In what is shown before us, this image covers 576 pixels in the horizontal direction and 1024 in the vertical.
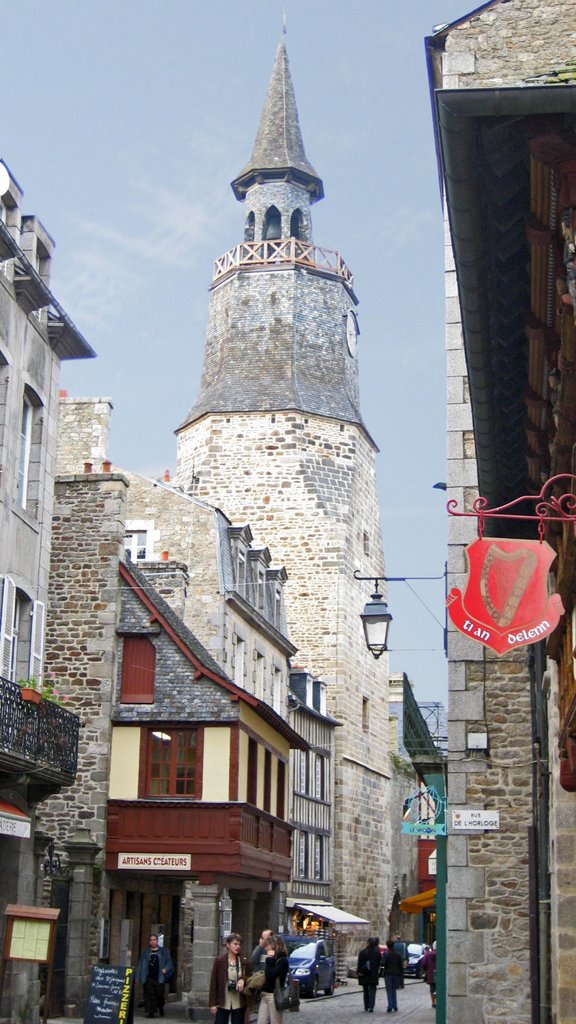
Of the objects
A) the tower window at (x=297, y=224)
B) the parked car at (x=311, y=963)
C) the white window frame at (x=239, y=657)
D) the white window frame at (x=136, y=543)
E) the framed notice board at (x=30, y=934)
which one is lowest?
the parked car at (x=311, y=963)

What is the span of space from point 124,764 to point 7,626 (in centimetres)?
626

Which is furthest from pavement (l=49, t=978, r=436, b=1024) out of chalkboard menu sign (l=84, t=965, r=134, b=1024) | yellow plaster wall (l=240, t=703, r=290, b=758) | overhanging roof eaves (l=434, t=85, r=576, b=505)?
overhanging roof eaves (l=434, t=85, r=576, b=505)

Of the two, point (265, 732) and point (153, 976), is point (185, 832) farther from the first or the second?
point (265, 732)

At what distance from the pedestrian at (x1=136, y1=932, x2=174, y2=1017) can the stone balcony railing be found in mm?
24652

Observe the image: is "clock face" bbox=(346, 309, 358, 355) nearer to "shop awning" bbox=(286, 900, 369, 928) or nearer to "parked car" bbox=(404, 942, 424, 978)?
"shop awning" bbox=(286, 900, 369, 928)

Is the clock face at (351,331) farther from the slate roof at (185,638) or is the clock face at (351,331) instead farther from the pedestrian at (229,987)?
the pedestrian at (229,987)

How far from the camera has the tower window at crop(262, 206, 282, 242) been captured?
4353 centimetres

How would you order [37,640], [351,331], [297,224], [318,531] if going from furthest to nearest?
[297,224] → [351,331] → [318,531] → [37,640]

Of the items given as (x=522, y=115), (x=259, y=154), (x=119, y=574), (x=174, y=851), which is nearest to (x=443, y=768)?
(x=174, y=851)

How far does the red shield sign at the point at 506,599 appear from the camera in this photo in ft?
22.3

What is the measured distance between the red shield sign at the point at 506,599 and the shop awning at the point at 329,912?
1056 inches

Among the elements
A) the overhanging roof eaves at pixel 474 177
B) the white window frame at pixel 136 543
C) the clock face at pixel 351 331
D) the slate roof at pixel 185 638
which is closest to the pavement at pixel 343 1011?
the slate roof at pixel 185 638

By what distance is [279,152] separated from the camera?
44.7 meters

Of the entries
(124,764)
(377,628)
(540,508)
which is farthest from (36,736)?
(540,508)
